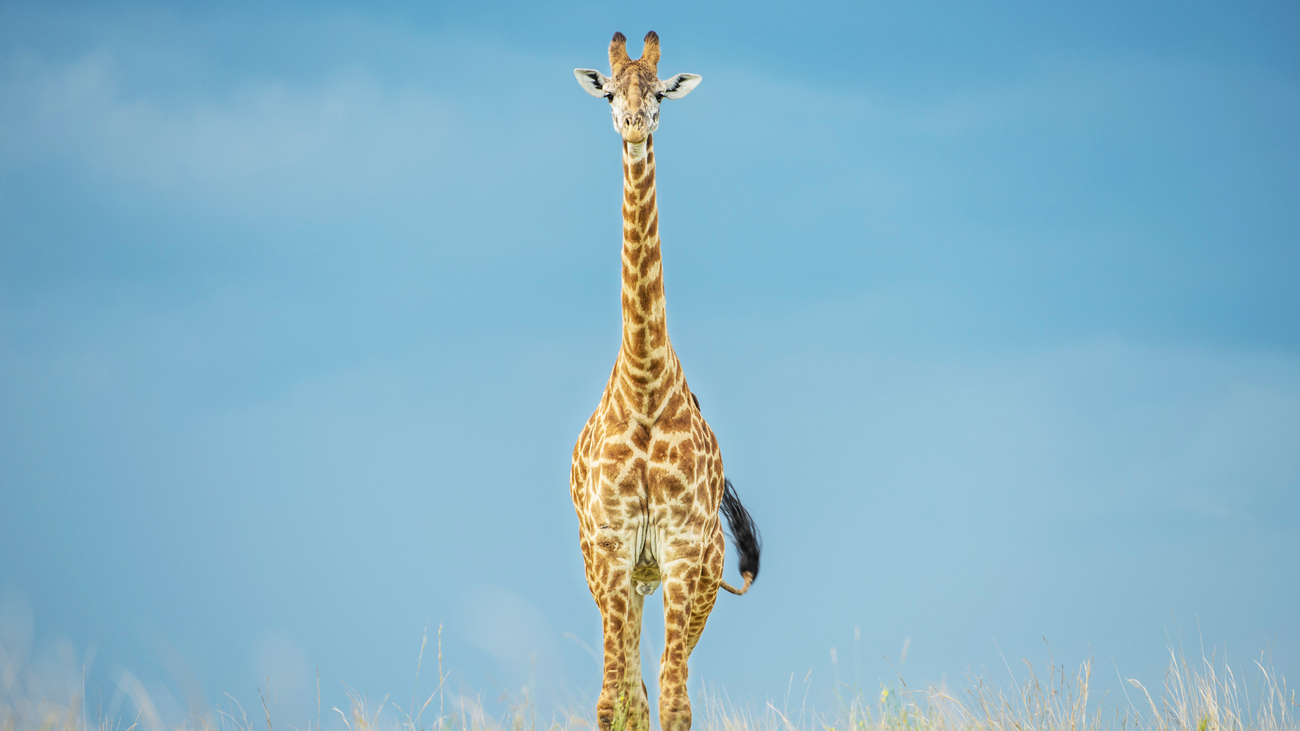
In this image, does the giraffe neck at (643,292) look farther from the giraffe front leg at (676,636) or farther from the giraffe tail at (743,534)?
the giraffe tail at (743,534)

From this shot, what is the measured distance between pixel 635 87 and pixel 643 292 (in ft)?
5.26

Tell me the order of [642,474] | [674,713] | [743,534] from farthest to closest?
[743,534]
[642,474]
[674,713]

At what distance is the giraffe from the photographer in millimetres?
8523

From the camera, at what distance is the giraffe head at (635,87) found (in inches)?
324

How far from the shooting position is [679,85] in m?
8.66

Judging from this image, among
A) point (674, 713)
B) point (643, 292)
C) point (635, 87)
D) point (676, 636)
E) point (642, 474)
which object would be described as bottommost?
point (674, 713)

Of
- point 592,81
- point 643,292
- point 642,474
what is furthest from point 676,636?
point 592,81

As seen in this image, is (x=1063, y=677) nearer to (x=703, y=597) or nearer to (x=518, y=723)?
(x=703, y=597)

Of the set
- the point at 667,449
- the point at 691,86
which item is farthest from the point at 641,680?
the point at 691,86

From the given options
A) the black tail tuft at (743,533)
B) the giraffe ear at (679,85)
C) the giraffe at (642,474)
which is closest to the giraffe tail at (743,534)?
the black tail tuft at (743,533)

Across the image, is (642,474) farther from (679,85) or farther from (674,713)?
(679,85)

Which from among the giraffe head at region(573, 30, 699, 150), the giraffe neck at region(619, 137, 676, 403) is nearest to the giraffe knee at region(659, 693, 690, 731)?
the giraffe neck at region(619, 137, 676, 403)

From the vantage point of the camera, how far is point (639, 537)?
8758mm

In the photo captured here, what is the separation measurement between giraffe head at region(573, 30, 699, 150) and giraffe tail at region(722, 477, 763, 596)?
14.3 feet
